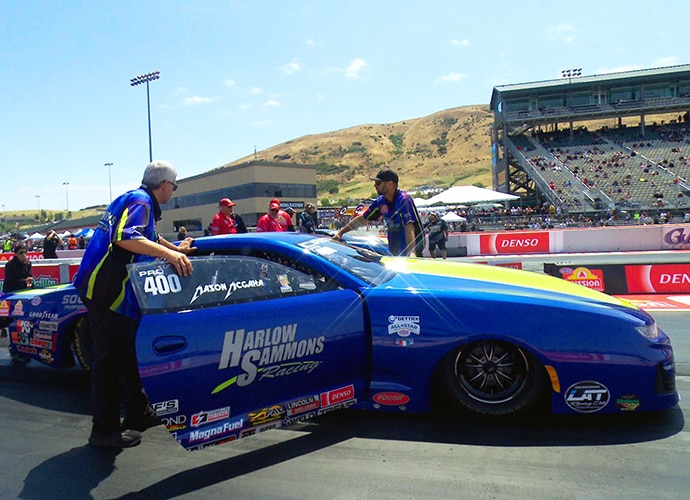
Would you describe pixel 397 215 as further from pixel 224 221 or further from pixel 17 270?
pixel 17 270

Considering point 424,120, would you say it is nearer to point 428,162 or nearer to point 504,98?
point 428,162

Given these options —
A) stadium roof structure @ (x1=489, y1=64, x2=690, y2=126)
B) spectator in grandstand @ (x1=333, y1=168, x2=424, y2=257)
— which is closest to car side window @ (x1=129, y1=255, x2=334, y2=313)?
spectator in grandstand @ (x1=333, y1=168, x2=424, y2=257)

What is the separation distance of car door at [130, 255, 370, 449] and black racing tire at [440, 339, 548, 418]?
1.83 feet

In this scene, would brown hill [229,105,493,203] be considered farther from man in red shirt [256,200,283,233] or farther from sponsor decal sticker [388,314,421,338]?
sponsor decal sticker [388,314,421,338]

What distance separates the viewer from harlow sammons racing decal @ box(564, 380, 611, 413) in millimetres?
3049

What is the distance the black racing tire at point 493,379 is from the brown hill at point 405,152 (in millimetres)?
92694

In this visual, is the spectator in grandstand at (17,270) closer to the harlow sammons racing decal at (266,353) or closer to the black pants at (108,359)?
the black pants at (108,359)

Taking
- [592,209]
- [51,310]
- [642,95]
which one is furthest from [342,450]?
[642,95]

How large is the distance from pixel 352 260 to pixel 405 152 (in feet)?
472

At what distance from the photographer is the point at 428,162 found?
127 metres

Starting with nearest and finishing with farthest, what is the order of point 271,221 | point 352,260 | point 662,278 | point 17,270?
1. point 352,260
2. point 17,270
3. point 271,221
4. point 662,278

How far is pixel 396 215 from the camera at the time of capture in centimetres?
556

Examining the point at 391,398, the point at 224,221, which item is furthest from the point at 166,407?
the point at 224,221

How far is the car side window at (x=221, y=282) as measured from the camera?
293cm
